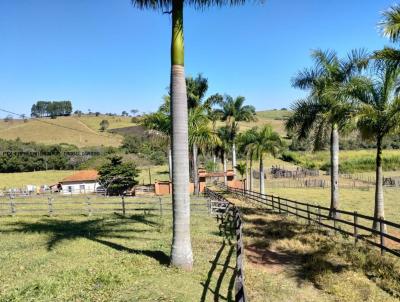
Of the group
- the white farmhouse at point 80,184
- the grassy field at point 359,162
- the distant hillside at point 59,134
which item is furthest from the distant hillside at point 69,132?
the white farmhouse at point 80,184

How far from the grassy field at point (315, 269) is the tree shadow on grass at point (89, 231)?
301cm

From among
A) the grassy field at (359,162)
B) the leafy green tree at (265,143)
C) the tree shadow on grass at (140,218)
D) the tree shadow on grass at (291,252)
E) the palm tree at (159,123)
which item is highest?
the palm tree at (159,123)

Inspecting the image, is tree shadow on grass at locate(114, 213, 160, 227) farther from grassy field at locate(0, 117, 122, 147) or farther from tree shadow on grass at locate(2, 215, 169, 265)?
grassy field at locate(0, 117, 122, 147)

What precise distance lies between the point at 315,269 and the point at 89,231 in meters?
10.2

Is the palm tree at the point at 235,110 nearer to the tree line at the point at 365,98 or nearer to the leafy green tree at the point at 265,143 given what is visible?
the leafy green tree at the point at 265,143

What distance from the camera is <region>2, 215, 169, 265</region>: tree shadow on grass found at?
1319 centimetres

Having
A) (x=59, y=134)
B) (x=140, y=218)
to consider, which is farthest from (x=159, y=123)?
(x=59, y=134)

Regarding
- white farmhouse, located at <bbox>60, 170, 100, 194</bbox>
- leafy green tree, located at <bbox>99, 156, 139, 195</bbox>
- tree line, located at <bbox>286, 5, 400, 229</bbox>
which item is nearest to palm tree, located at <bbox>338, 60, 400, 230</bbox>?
tree line, located at <bbox>286, 5, 400, 229</bbox>

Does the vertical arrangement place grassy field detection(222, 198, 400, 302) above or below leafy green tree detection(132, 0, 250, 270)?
below

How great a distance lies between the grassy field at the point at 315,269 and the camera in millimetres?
9000

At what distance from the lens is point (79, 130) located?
14425cm

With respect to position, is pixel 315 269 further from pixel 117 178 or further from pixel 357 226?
pixel 117 178

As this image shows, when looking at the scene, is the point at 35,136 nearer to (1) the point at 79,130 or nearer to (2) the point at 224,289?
(1) the point at 79,130

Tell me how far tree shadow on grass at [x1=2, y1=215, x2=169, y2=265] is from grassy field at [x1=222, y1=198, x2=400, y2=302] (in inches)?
119
